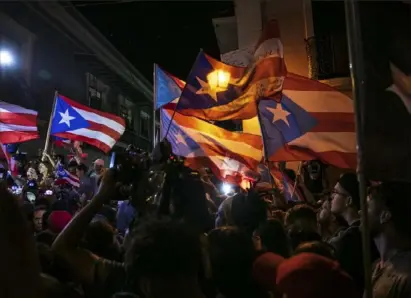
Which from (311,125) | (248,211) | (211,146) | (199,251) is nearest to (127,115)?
(211,146)

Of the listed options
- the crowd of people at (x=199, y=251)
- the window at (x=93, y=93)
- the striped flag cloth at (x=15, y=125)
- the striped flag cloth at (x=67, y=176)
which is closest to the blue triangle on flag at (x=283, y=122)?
the crowd of people at (x=199, y=251)

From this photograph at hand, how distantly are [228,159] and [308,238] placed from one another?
432cm

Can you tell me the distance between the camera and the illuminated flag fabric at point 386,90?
285 centimetres

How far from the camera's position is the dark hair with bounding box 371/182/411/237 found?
9.84ft

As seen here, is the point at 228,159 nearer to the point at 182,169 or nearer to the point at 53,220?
the point at 53,220

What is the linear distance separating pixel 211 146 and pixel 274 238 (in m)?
4.54

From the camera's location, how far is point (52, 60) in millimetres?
20500

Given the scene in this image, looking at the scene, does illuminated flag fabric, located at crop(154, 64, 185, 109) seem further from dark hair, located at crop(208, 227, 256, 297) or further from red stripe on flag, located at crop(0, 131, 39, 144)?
dark hair, located at crop(208, 227, 256, 297)

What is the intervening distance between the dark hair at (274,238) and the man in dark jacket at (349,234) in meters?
0.36

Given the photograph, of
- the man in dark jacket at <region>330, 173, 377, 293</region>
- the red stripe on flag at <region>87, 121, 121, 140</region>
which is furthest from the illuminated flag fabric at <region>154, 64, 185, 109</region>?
the man in dark jacket at <region>330, 173, 377, 293</region>

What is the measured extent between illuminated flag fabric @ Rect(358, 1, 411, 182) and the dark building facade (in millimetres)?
15575

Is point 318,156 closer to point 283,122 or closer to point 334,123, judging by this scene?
point 334,123

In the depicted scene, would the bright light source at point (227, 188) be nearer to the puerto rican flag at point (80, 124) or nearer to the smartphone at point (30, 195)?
the puerto rican flag at point (80, 124)

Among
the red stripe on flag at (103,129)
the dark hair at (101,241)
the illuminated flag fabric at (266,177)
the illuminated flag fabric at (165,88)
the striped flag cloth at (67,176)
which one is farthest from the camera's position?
the striped flag cloth at (67,176)
